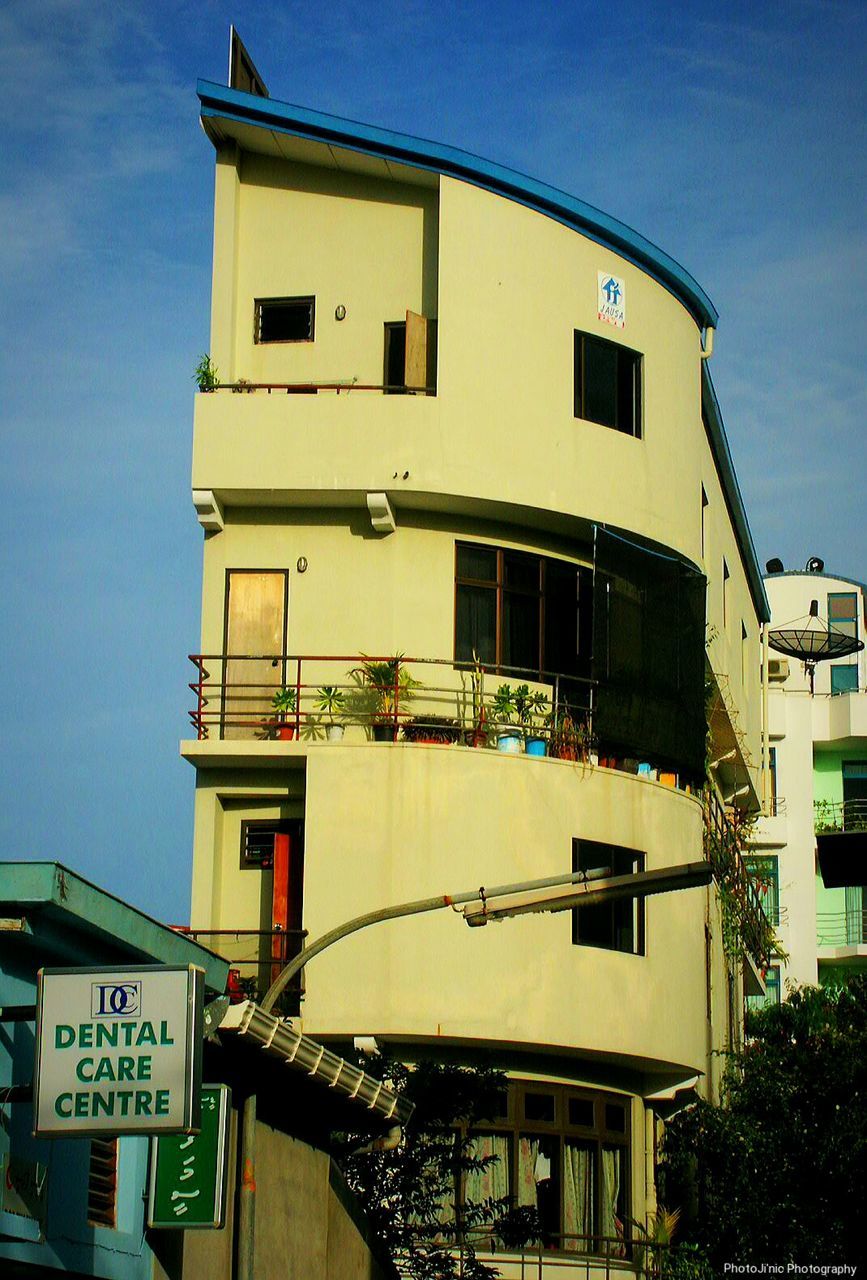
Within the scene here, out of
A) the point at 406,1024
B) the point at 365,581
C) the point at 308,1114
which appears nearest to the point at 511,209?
the point at 365,581

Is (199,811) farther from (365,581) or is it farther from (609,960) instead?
(609,960)

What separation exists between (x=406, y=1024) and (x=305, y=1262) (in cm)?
808

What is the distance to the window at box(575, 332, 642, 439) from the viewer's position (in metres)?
32.2

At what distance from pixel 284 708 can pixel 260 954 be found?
349cm

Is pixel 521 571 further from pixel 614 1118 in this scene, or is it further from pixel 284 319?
pixel 614 1118

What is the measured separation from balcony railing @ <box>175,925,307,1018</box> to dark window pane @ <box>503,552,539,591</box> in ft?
21.0

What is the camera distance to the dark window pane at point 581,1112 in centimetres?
3005

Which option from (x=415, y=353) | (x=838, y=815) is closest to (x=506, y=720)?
(x=415, y=353)

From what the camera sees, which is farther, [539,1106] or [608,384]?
[608,384]

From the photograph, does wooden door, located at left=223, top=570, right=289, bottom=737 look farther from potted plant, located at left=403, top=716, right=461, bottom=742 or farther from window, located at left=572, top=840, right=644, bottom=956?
window, located at left=572, top=840, right=644, bottom=956

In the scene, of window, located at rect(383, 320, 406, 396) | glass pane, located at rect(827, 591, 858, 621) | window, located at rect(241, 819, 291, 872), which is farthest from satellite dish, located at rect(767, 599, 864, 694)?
window, located at rect(241, 819, 291, 872)

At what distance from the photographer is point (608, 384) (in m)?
32.6

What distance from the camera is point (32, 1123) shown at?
48.3 feet

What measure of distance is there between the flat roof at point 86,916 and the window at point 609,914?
13575mm
